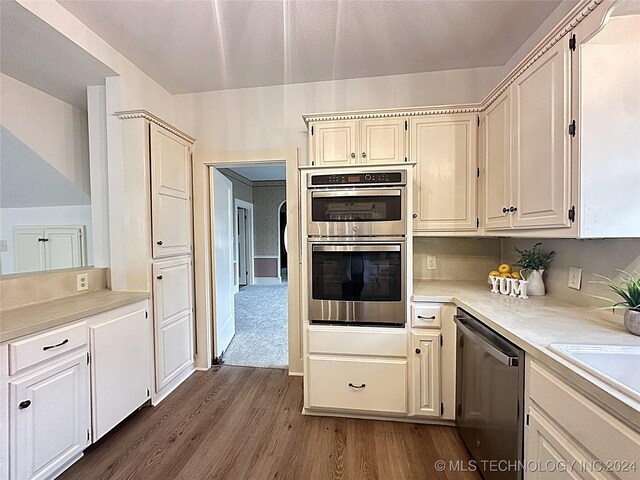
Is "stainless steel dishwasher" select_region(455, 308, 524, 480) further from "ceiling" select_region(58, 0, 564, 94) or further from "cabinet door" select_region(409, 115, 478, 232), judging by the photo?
"ceiling" select_region(58, 0, 564, 94)

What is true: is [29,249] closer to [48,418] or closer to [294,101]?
[48,418]

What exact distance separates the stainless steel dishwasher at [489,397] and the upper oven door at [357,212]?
73cm

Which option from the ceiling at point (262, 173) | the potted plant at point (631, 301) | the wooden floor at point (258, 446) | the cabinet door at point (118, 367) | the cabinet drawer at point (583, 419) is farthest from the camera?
the ceiling at point (262, 173)

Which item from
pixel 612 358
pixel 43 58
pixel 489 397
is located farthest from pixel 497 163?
pixel 43 58

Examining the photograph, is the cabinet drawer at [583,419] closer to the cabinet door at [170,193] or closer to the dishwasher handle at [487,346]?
the dishwasher handle at [487,346]

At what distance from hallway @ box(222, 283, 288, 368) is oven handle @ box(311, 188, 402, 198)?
185cm

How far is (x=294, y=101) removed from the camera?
2.72 meters

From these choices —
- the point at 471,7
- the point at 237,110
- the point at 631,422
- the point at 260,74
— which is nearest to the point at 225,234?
the point at 237,110

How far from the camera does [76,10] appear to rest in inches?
70.2

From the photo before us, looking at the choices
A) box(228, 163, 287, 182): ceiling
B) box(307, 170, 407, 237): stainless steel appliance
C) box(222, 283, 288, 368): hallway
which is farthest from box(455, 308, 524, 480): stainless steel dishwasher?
box(228, 163, 287, 182): ceiling

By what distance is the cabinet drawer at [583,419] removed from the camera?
755mm

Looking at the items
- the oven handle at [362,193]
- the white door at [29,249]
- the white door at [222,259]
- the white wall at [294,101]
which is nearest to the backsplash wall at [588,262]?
the oven handle at [362,193]

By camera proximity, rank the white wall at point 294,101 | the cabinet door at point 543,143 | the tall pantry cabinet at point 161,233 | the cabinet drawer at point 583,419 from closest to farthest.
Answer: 1. the cabinet drawer at point 583,419
2. the cabinet door at point 543,143
3. the tall pantry cabinet at point 161,233
4. the white wall at point 294,101

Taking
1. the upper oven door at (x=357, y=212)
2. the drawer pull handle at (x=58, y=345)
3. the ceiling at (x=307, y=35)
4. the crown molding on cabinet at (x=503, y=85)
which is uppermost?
the ceiling at (x=307, y=35)
